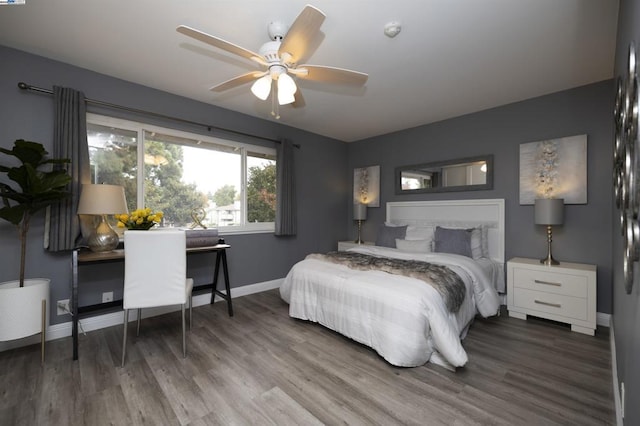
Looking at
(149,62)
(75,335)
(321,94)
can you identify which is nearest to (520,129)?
(321,94)

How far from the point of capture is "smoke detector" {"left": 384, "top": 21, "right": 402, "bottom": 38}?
201cm

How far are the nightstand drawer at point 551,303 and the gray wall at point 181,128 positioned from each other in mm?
2961

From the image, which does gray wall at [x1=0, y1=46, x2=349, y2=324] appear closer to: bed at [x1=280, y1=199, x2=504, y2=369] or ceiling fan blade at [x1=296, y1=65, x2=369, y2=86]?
bed at [x1=280, y1=199, x2=504, y2=369]

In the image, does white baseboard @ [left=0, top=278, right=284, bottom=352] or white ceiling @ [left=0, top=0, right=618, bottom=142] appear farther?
white baseboard @ [left=0, top=278, right=284, bottom=352]

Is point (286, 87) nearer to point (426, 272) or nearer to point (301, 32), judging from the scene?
point (301, 32)

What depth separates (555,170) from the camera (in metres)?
3.15

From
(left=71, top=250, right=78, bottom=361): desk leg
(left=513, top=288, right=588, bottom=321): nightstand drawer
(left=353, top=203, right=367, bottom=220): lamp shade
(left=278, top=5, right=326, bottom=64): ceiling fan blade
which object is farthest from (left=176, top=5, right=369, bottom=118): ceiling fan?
(left=353, top=203, right=367, bottom=220): lamp shade

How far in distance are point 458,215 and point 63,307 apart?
470 centimetres

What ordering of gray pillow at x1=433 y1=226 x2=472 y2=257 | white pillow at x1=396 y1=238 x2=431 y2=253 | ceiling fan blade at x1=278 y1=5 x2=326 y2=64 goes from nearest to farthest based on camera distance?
ceiling fan blade at x1=278 y1=5 x2=326 y2=64 < gray pillow at x1=433 y1=226 x2=472 y2=257 < white pillow at x1=396 y1=238 x2=431 y2=253

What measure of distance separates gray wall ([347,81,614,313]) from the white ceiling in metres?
0.24

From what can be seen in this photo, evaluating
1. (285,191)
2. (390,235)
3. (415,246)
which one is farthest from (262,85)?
(390,235)

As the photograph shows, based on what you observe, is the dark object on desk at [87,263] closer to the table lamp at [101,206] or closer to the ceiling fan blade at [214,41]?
the table lamp at [101,206]

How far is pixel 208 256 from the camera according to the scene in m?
3.59

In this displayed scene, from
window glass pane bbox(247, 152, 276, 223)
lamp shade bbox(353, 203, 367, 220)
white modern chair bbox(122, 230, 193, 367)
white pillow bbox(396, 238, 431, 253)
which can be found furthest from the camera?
lamp shade bbox(353, 203, 367, 220)
